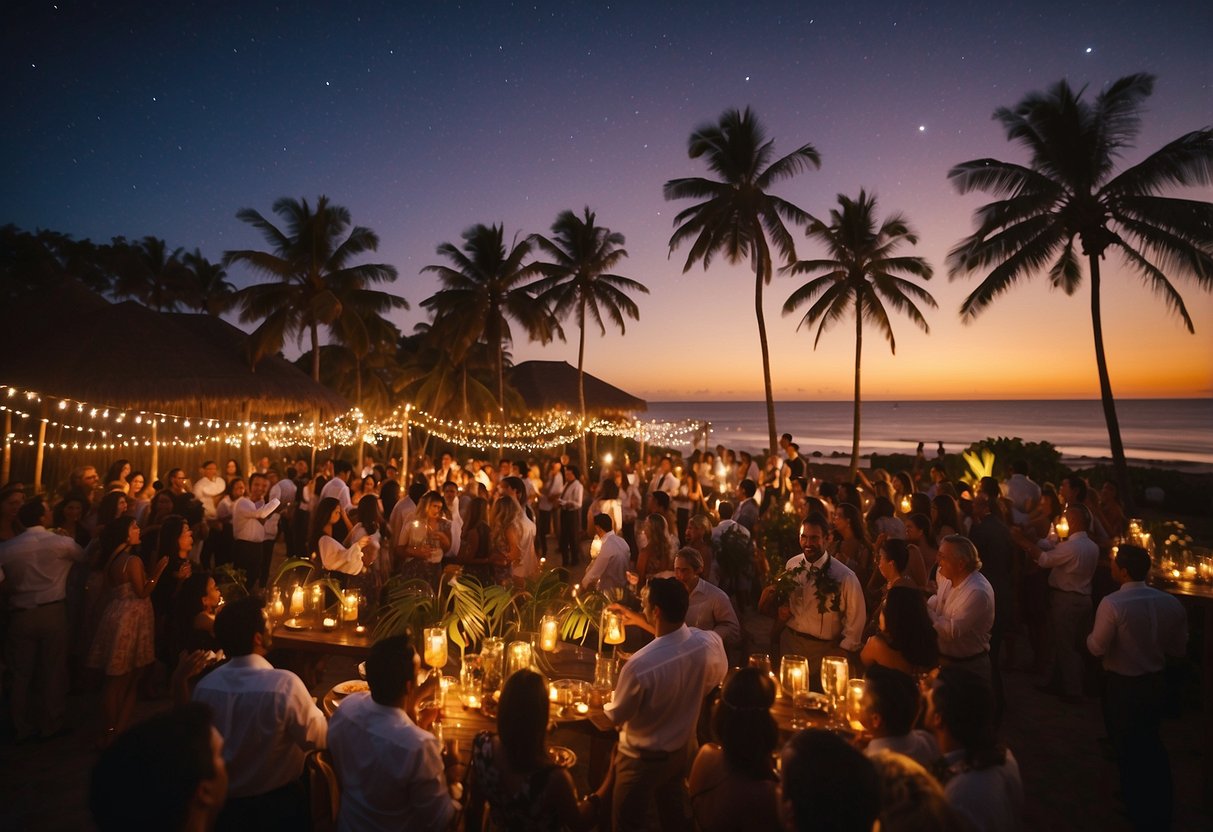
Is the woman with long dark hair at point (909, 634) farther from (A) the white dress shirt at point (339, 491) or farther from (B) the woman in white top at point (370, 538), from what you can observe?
(A) the white dress shirt at point (339, 491)

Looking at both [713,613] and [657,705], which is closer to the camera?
[657,705]

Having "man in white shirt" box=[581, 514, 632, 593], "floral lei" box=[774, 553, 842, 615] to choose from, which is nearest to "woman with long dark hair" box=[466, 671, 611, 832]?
"floral lei" box=[774, 553, 842, 615]

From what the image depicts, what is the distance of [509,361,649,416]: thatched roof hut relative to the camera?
27719 millimetres

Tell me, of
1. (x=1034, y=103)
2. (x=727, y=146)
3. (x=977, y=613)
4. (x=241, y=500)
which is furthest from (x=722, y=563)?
(x=727, y=146)

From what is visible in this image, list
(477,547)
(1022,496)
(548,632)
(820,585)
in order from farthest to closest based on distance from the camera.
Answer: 1. (1022,496)
2. (477,547)
3. (820,585)
4. (548,632)

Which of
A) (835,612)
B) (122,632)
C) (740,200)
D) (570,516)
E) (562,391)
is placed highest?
(740,200)

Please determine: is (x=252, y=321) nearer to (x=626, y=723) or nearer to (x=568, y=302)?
(x=568, y=302)

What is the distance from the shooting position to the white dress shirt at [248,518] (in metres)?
8.55

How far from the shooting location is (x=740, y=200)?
1878 centimetres

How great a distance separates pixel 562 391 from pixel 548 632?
82.6ft

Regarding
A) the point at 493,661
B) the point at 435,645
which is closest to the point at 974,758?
the point at 493,661

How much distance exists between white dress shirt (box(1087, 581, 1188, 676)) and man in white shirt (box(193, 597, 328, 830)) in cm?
506

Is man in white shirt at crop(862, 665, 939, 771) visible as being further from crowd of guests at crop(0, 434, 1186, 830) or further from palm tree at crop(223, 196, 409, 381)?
palm tree at crop(223, 196, 409, 381)

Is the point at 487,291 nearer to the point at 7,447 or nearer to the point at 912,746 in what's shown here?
the point at 7,447
